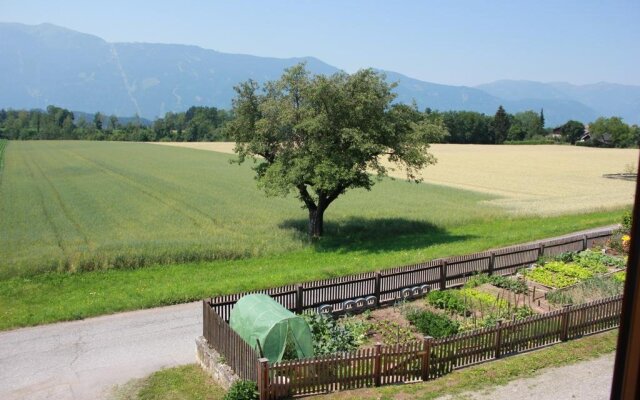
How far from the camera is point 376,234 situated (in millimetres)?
35219

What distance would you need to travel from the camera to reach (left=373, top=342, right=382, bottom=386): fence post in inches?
538

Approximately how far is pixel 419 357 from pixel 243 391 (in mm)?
4706

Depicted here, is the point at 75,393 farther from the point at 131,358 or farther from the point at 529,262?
the point at 529,262

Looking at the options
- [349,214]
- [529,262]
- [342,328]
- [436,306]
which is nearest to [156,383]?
[342,328]

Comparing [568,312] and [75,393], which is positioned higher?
[568,312]

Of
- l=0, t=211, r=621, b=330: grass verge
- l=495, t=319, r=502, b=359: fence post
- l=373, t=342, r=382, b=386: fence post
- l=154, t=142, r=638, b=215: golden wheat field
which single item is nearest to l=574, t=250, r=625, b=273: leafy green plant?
l=0, t=211, r=621, b=330: grass verge

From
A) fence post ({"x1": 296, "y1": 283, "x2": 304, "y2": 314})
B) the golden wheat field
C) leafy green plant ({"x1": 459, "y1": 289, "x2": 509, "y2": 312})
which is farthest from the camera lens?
the golden wheat field

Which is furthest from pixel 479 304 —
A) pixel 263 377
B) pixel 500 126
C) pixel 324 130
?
pixel 500 126

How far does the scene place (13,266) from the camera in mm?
24234

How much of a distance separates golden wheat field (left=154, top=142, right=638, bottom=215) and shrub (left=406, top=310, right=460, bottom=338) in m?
29.2

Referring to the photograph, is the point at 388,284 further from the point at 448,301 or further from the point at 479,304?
the point at 479,304

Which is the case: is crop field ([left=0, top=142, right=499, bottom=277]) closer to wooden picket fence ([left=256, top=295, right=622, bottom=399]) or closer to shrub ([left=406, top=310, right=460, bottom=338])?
shrub ([left=406, top=310, right=460, bottom=338])

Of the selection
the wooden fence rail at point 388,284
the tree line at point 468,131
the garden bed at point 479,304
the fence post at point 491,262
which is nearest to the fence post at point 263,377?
the garden bed at point 479,304

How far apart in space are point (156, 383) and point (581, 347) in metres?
12.4
